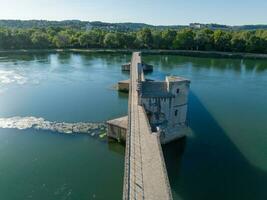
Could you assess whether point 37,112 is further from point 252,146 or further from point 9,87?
point 252,146

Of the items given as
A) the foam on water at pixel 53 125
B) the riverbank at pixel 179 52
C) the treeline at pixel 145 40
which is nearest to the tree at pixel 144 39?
the treeline at pixel 145 40

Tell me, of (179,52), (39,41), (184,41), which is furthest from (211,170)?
(39,41)

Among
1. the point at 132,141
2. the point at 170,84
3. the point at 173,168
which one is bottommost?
the point at 173,168

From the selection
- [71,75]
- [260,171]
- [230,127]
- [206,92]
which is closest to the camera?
[260,171]

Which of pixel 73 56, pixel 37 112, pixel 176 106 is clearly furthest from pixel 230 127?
pixel 73 56

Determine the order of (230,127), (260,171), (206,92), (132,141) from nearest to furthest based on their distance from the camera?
(132,141) < (260,171) < (230,127) < (206,92)

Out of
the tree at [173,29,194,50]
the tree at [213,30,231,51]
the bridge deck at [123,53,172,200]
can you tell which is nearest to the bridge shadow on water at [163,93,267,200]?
the bridge deck at [123,53,172,200]
